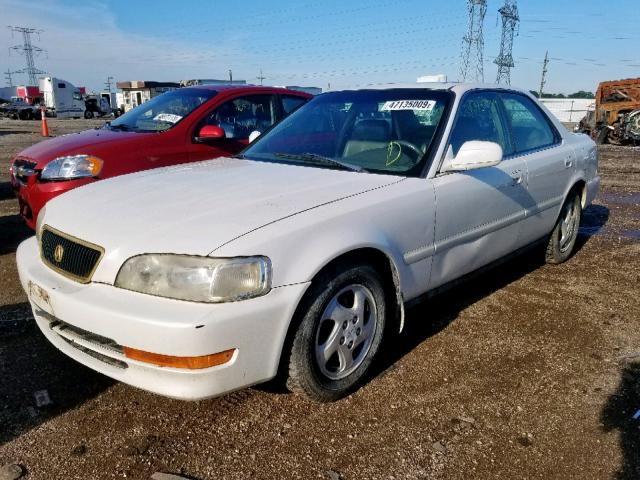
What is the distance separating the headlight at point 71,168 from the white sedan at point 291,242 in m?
1.48

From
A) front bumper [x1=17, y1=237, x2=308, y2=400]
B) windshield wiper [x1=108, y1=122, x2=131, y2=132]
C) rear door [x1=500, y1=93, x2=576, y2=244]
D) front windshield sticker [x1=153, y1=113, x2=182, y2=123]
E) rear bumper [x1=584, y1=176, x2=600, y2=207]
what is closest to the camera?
front bumper [x1=17, y1=237, x2=308, y2=400]

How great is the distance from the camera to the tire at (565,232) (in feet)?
14.9

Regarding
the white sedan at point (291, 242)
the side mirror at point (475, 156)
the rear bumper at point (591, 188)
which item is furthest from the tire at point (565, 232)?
the side mirror at point (475, 156)

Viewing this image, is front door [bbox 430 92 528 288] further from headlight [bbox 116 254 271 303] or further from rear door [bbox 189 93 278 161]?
rear door [bbox 189 93 278 161]

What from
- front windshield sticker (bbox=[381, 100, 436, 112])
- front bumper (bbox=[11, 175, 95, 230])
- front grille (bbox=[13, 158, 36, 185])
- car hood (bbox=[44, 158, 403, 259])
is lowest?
front bumper (bbox=[11, 175, 95, 230])

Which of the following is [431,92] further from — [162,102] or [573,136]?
[162,102]

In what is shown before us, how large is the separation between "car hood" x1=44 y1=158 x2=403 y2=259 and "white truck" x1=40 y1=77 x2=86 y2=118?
149 ft

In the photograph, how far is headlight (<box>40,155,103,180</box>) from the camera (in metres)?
4.41

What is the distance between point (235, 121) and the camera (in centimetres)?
538

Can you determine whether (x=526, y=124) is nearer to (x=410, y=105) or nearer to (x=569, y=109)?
(x=410, y=105)

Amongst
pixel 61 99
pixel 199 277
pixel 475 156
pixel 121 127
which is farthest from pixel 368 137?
pixel 61 99

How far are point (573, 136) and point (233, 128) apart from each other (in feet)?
10.6

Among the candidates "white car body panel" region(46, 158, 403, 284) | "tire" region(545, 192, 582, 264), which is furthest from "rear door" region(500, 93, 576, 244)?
"white car body panel" region(46, 158, 403, 284)

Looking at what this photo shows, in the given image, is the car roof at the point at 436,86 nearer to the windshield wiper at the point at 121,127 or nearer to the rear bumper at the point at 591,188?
the rear bumper at the point at 591,188
